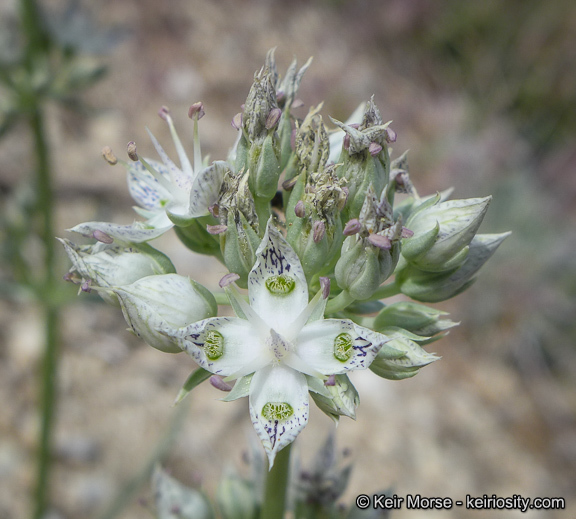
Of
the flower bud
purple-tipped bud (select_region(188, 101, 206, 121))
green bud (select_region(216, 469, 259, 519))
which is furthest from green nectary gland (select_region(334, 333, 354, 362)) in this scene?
green bud (select_region(216, 469, 259, 519))

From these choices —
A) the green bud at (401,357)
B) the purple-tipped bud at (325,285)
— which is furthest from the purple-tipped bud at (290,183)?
the green bud at (401,357)

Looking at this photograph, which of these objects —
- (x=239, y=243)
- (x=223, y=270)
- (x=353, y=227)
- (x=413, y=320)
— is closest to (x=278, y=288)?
(x=239, y=243)

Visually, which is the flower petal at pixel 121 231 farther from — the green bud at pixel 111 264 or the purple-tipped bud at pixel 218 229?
the purple-tipped bud at pixel 218 229

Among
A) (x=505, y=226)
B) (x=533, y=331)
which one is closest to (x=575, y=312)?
(x=533, y=331)

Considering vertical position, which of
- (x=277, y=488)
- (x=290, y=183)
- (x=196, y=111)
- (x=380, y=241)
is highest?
(x=196, y=111)

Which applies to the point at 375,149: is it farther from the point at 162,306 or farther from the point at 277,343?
the point at 162,306

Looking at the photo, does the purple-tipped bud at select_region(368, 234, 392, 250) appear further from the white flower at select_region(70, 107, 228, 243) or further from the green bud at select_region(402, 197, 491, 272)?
the white flower at select_region(70, 107, 228, 243)

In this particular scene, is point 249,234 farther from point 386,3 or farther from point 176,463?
point 386,3
